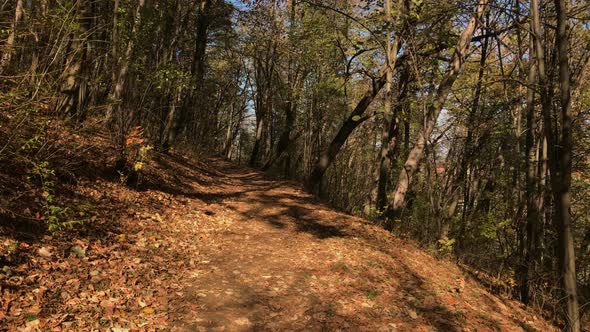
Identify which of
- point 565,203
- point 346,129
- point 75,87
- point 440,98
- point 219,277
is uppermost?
point 440,98

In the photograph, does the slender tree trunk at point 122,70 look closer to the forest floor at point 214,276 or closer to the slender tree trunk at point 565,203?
the forest floor at point 214,276

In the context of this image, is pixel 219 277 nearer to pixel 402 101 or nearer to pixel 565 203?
pixel 565 203

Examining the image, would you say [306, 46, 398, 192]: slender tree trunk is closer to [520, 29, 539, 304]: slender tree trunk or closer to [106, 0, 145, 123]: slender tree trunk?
[520, 29, 539, 304]: slender tree trunk

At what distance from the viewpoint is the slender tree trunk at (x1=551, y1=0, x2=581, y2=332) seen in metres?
4.93

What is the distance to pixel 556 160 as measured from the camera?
541 cm

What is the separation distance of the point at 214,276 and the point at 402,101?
6.00 m

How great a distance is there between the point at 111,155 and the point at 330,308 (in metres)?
5.28

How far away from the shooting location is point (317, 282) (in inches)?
207

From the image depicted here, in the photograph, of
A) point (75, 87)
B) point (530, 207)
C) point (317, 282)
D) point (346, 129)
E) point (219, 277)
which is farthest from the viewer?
point (346, 129)

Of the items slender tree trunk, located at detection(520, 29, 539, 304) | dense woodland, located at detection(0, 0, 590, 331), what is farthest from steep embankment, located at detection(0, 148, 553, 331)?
slender tree trunk, located at detection(520, 29, 539, 304)

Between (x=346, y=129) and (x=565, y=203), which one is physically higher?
(x=346, y=129)

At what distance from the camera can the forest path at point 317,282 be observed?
13.8 feet

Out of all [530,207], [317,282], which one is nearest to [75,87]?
[317,282]

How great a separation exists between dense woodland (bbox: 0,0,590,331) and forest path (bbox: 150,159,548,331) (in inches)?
50.2
